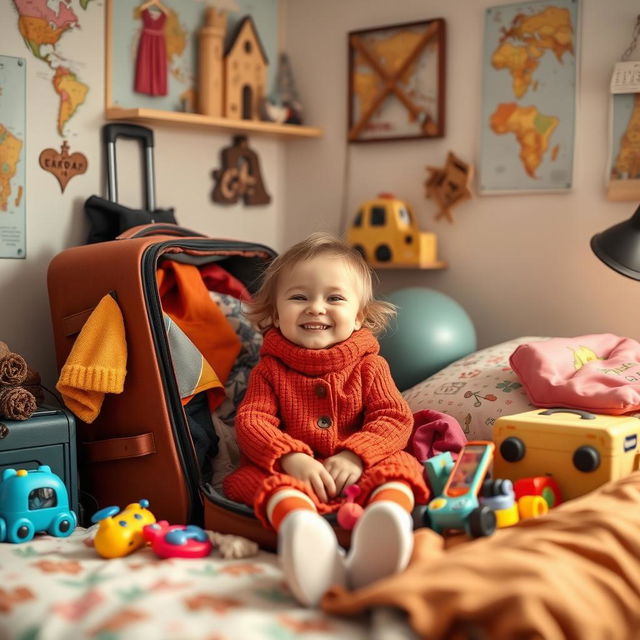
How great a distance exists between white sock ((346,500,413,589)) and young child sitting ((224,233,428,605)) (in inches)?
7.8

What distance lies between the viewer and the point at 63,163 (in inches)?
99.3

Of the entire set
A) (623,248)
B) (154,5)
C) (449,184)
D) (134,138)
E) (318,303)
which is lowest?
(318,303)

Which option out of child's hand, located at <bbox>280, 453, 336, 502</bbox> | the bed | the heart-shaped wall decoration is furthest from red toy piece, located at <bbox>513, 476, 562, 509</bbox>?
the heart-shaped wall decoration

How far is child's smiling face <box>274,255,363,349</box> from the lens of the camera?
6.49 feet

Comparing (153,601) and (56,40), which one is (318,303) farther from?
(56,40)

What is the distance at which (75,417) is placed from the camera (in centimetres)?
214

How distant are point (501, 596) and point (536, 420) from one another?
0.67 metres

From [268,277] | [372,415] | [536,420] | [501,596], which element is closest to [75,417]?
[268,277]

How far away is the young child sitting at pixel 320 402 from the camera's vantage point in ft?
5.72

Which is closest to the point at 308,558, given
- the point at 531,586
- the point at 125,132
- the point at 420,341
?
the point at 531,586

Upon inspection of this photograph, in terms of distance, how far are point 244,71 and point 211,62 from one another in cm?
14

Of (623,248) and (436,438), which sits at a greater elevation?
(623,248)

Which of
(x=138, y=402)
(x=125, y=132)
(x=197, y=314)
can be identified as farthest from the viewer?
(x=125, y=132)

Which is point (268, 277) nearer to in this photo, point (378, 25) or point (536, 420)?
point (536, 420)
